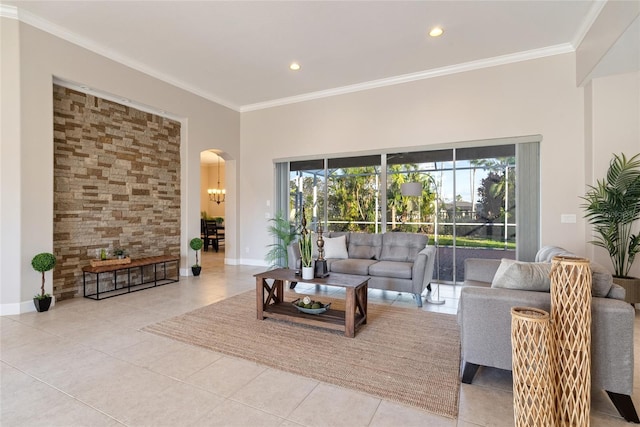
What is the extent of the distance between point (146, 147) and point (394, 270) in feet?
→ 15.3

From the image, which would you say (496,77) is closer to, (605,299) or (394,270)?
(394,270)

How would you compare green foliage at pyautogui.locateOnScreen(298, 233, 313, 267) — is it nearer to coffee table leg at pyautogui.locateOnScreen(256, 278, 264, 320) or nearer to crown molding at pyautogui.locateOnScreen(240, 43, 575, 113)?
coffee table leg at pyautogui.locateOnScreen(256, 278, 264, 320)

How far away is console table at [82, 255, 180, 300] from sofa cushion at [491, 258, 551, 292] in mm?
4814

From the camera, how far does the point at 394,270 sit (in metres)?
4.24

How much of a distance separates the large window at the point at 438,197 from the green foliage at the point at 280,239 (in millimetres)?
661

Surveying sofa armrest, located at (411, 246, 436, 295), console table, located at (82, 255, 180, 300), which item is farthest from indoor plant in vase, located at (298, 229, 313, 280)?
console table, located at (82, 255, 180, 300)

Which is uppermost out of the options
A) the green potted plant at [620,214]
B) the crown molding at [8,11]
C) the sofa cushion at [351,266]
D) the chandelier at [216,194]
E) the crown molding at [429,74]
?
the crown molding at [429,74]

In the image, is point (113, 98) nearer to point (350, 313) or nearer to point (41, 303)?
point (41, 303)

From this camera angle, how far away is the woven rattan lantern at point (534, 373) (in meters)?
1.58

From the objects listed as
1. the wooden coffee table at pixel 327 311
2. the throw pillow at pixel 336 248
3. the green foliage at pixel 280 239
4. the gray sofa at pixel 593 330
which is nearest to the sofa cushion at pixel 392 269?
the throw pillow at pixel 336 248

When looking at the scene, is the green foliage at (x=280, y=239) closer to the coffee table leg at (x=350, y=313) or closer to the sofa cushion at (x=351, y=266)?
the sofa cushion at (x=351, y=266)

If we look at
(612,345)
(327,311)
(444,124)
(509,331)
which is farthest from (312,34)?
(612,345)

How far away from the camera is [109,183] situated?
190 inches

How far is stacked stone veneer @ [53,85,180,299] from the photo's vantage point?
14.0ft
